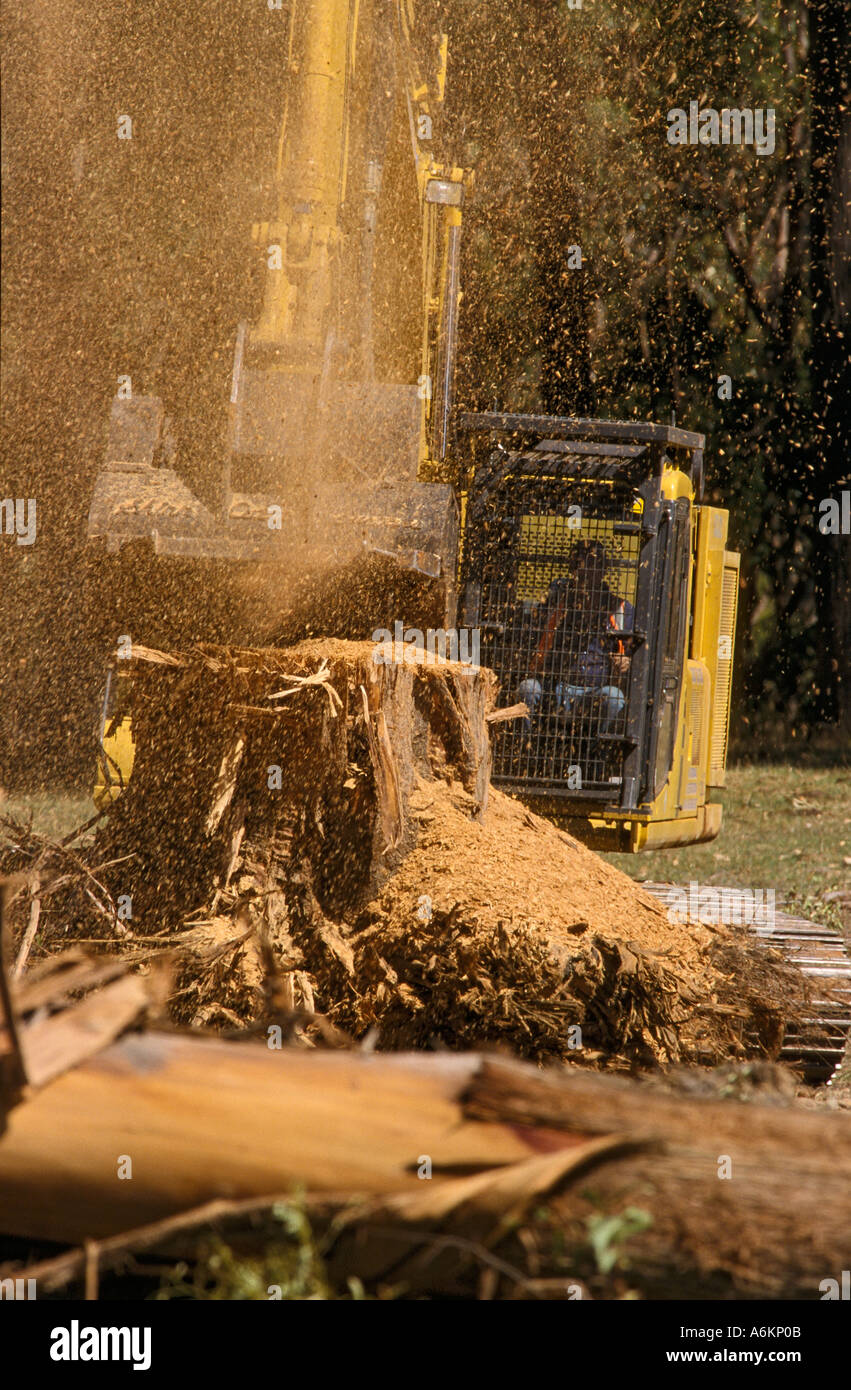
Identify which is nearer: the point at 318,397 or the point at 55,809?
the point at 318,397

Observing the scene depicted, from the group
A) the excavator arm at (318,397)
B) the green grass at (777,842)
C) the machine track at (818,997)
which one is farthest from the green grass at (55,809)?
the machine track at (818,997)

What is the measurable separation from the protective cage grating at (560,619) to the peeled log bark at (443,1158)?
411 cm

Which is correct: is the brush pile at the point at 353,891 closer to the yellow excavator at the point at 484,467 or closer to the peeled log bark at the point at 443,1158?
the yellow excavator at the point at 484,467

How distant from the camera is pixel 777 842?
10.3 metres

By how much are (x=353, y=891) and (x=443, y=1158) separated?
7.51 ft

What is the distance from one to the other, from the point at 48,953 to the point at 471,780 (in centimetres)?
159

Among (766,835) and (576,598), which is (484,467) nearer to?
(576,598)

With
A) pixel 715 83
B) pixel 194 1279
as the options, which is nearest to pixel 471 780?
pixel 194 1279

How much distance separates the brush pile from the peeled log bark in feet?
5.63

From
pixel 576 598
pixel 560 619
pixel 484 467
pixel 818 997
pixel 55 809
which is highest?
pixel 484 467

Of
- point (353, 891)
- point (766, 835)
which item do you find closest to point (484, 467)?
point (353, 891)

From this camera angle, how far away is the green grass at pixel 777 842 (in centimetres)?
870

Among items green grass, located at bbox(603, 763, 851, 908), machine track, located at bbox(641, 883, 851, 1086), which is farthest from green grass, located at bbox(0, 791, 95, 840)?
machine track, located at bbox(641, 883, 851, 1086)
